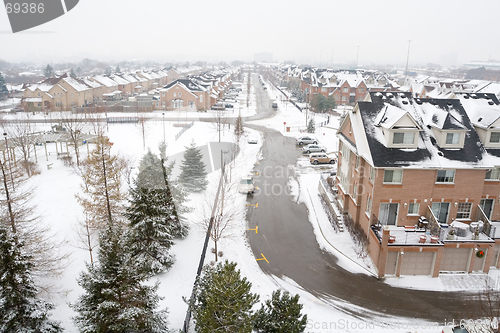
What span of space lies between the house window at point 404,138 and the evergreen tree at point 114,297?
54.7 ft

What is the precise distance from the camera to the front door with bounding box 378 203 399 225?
21.1 meters

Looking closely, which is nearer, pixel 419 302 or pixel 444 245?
pixel 419 302

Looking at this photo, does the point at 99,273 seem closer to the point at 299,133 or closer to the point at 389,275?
the point at 389,275

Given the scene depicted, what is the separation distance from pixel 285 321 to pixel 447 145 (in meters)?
16.0

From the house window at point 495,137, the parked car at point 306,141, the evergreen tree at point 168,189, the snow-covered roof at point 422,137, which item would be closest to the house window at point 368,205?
the snow-covered roof at point 422,137

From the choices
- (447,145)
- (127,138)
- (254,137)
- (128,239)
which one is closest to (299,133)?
(254,137)

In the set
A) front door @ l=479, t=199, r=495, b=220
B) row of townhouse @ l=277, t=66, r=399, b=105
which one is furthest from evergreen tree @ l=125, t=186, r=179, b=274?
row of townhouse @ l=277, t=66, r=399, b=105

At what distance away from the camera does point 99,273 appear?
11.6 meters

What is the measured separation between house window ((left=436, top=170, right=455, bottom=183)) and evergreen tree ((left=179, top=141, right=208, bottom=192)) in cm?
1794

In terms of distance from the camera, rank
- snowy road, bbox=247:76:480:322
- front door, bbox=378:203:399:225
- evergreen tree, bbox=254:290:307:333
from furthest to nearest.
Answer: front door, bbox=378:203:399:225 → snowy road, bbox=247:76:480:322 → evergreen tree, bbox=254:290:307:333

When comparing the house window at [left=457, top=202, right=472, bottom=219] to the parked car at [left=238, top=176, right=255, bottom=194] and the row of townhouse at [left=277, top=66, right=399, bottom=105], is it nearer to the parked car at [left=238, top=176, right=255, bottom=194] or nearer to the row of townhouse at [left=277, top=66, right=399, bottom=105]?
the parked car at [left=238, top=176, right=255, bottom=194]

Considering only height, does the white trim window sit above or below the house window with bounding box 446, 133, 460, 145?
below

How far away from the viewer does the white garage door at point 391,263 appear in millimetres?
18922

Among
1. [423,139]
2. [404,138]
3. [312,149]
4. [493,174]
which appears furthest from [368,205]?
[312,149]
